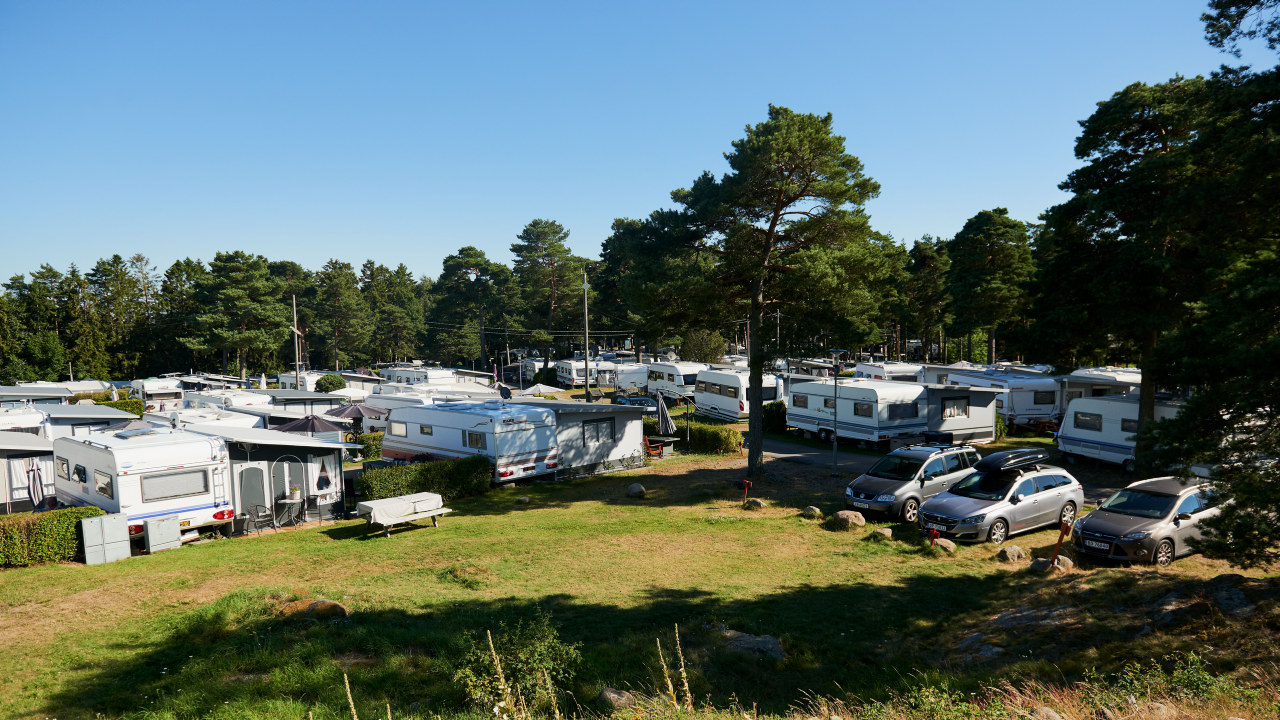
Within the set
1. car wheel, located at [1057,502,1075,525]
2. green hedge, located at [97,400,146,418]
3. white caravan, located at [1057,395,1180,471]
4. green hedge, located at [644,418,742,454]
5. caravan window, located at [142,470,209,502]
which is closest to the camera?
caravan window, located at [142,470,209,502]

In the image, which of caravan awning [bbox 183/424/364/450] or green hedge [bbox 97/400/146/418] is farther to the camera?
green hedge [bbox 97/400/146/418]

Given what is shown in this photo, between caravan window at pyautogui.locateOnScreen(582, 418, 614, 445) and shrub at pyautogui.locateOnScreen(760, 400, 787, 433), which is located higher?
Result: caravan window at pyautogui.locateOnScreen(582, 418, 614, 445)

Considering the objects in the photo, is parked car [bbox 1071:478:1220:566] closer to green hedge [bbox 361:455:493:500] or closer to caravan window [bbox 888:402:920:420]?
caravan window [bbox 888:402:920:420]

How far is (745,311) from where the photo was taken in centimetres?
2086

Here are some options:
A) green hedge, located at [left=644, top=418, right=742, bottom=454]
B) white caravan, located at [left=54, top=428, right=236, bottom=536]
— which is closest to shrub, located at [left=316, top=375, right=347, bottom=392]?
green hedge, located at [left=644, top=418, right=742, bottom=454]

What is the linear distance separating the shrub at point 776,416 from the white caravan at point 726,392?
55.9 inches

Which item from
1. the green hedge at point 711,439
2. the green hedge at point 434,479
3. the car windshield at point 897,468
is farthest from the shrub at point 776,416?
the green hedge at point 434,479

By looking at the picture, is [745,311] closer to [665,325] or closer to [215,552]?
[665,325]

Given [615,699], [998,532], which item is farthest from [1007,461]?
[615,699]

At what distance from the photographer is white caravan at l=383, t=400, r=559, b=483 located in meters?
20.2

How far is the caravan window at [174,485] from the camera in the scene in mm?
14430

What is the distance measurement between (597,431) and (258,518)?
34.4 ft

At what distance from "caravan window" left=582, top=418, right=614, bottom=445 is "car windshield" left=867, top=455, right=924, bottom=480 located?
9.55 metres

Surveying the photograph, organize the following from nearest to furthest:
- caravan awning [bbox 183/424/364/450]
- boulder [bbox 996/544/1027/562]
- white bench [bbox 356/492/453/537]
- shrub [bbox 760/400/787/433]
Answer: boulder [bbox 996/544/1027/562] → white bench [bbox 356/492/453/537] → caravan awning [bbox 183/424/364/450] → shrub [bbox 760/400/787/433]
